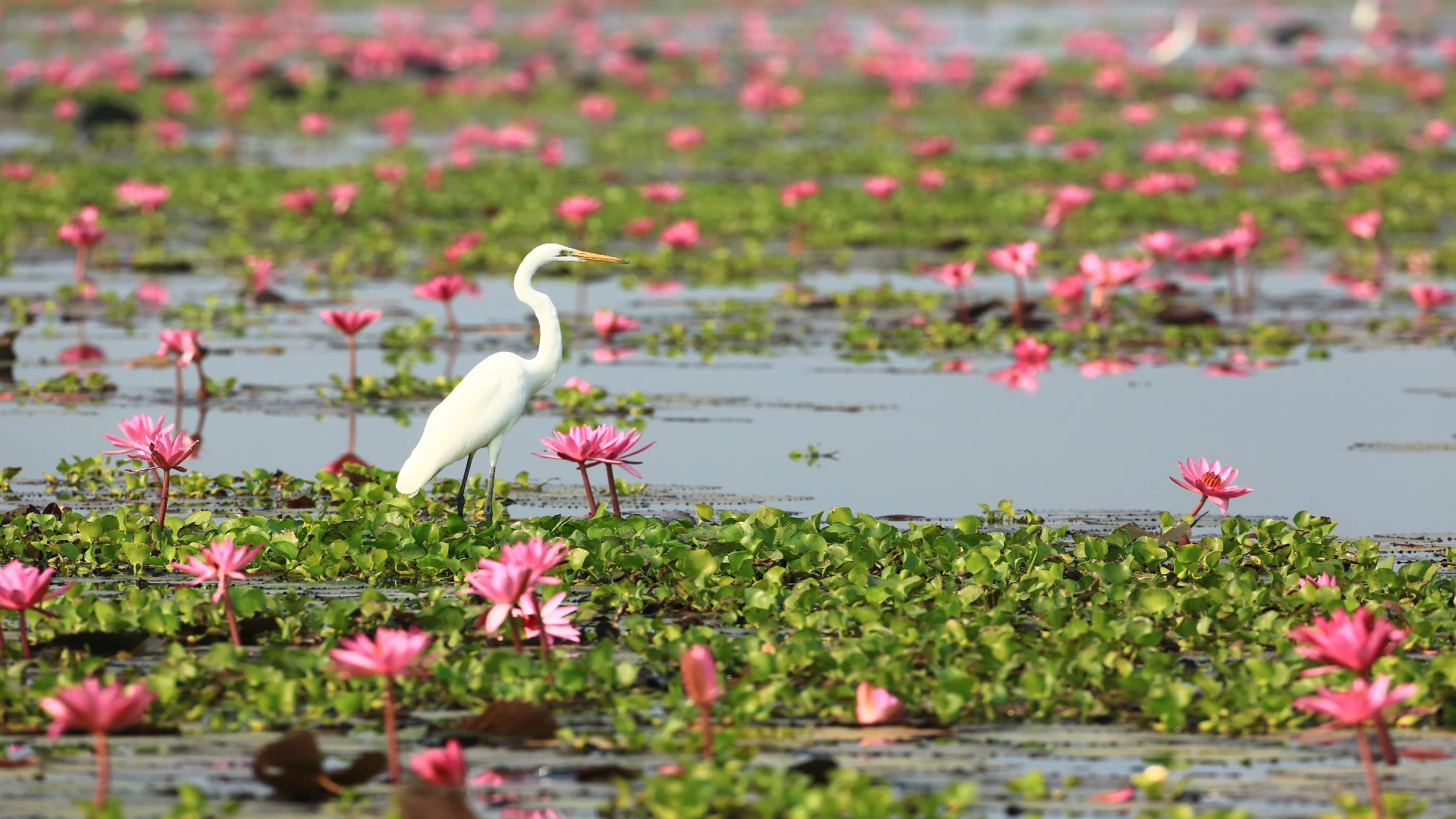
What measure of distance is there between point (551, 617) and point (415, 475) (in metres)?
1.76

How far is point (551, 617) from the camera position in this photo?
5207 mm

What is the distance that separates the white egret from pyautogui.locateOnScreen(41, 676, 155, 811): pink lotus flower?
2622 millimetres

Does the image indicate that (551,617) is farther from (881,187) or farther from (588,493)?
(881,187)

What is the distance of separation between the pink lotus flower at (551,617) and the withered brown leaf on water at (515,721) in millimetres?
414

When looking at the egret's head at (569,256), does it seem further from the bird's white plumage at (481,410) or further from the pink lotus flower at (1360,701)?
the pink lotus flower at (1360,701)

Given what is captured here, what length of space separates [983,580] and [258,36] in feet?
104

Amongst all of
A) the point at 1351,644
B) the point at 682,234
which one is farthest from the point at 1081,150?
the point at 1351,644

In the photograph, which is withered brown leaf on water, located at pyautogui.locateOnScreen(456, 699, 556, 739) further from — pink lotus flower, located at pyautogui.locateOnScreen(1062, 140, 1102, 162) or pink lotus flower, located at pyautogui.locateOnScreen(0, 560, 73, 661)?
pink lotus flower, located at pyautogui.locateOnScreen(1062, 140, 1102, 162)

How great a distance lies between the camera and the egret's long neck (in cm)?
726

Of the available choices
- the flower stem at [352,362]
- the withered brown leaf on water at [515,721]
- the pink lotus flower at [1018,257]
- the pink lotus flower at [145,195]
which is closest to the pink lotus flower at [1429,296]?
the pink lotus flower at [1018,257]

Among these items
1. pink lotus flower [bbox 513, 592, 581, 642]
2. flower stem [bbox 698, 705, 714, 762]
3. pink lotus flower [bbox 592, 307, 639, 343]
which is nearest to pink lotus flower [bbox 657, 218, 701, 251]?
pink lotus flower [bbox 592, 307, 639, 343]

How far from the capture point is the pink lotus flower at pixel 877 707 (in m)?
4.76

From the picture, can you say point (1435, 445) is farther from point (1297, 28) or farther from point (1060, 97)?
point (1297, 28)

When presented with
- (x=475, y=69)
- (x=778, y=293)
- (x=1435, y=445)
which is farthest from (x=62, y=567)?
(x=475, y=69)
